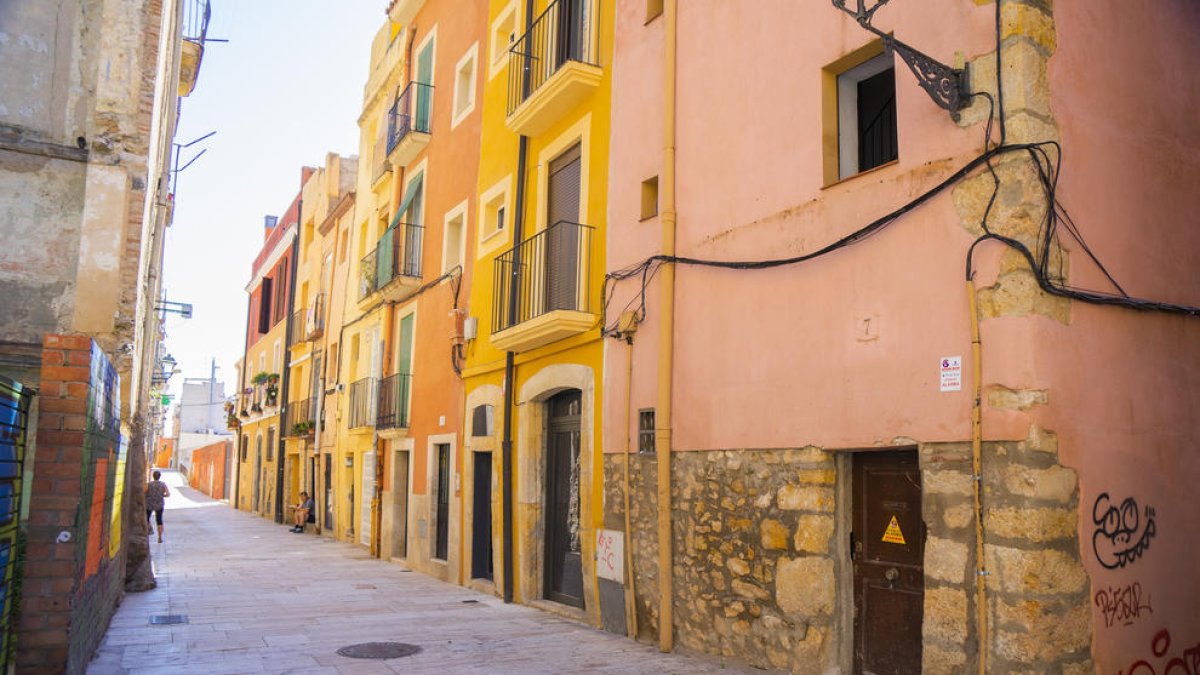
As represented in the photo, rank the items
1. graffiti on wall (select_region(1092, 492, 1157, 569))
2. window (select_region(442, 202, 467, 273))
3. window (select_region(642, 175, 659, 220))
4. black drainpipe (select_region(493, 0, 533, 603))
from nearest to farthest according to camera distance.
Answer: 1. graffiti on wall (select_region(1092, 492, 1157, 569))
2. window (select_region(642, 175, 659, 220))
3. black drainpipe (select_region(493, 0, 533, 603))
4. window (select_region(442, 202, 467, 273))

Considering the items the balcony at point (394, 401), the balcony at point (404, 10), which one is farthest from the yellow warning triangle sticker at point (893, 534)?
the balcony at point (404, 10)

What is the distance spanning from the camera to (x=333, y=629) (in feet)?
32.9

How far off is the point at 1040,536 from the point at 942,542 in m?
0.66

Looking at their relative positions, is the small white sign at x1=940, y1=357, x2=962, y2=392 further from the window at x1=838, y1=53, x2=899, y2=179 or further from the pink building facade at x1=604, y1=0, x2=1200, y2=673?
the window at x1=838, y1=53, x2=899, y2=179

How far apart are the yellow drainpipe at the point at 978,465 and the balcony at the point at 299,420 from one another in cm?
2302

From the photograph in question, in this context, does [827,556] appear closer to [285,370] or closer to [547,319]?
[547,319]

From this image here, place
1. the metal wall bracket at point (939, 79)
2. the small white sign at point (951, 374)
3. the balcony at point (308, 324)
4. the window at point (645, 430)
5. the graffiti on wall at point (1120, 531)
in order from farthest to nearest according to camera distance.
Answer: the balcony at point (308, 324) → the window at point (645, 430) → the metal wall bracket at point (939, 79) → the small white sign at point (951, 374) → the graffiti on wall at point (1120, 531)

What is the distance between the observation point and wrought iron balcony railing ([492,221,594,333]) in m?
11.0

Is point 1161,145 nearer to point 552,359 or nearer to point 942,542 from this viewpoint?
point 942,542

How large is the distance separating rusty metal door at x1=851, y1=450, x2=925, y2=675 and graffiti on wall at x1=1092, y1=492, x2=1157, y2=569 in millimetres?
1122

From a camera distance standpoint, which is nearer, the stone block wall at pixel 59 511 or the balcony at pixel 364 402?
the stone block wall at pixel 59 511

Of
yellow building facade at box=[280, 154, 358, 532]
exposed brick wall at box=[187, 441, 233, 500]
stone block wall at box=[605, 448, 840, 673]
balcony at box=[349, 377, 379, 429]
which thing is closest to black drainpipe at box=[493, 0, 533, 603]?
stone block wall at box=[605, 448, 840, 673]

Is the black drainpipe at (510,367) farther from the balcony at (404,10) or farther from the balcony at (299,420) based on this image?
the balcony at (299,420)

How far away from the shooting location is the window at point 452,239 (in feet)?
51.6
